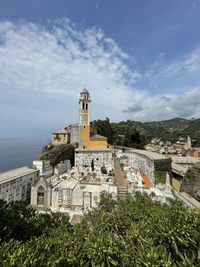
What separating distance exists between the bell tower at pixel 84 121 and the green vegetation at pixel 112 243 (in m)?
27.3

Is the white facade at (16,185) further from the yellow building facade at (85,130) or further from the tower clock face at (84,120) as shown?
the tower clock face at (84,120)

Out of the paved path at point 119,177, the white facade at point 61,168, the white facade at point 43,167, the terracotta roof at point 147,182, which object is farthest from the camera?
the white facade at point 61,168

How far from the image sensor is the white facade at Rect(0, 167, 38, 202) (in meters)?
19.7

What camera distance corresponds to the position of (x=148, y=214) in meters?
10.7

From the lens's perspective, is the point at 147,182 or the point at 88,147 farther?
the point at 88,147

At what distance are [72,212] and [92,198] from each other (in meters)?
2.66

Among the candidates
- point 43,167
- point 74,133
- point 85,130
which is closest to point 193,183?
point 43,167

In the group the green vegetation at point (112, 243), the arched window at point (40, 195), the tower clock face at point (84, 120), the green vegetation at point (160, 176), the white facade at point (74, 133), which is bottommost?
the arched window at point (40, 195)

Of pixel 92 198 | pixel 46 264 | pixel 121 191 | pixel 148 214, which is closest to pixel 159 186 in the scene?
pixel 121 191

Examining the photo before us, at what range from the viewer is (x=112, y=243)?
7.21 metres

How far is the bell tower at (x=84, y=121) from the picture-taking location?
37.9 meters

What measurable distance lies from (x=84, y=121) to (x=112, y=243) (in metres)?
32.1

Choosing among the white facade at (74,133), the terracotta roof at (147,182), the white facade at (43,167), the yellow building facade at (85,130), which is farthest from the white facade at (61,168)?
the terracotta roof at (147,182)

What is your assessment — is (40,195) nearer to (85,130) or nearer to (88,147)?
(88,147)
